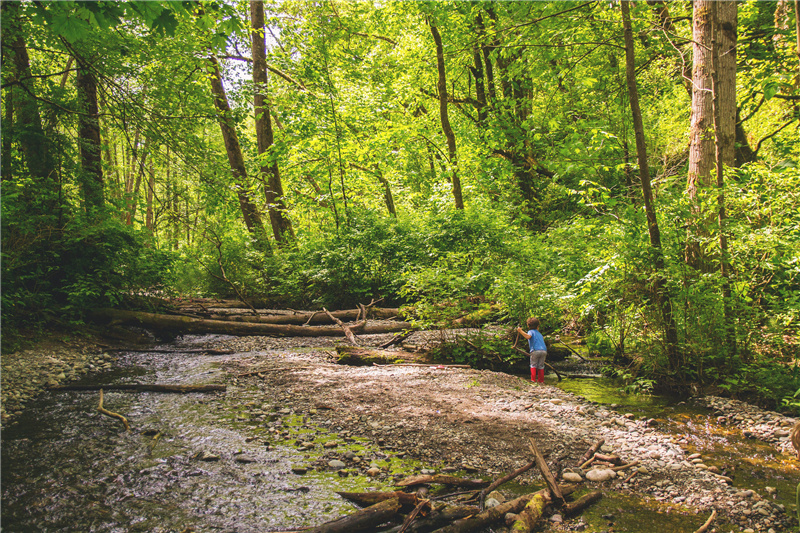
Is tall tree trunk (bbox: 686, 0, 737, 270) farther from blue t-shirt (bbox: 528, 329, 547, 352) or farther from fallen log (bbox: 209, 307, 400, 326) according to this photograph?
fallen log (bbox: 209, 307, 400, 326)

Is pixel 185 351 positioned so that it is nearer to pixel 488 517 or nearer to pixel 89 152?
pixel 89 152

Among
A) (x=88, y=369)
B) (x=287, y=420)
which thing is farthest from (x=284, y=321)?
(x=287, y=420)

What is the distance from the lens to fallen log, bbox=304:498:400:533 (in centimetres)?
272

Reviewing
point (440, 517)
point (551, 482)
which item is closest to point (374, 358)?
point (551, 482)

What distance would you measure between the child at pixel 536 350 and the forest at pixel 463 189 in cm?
82

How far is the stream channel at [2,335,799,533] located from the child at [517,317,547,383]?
→ 153cm

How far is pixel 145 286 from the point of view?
951cm

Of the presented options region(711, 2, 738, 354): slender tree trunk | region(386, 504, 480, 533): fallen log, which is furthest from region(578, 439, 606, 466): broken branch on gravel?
region(711, 2, 738, 354): slender tree trunk

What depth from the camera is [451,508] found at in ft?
10.0

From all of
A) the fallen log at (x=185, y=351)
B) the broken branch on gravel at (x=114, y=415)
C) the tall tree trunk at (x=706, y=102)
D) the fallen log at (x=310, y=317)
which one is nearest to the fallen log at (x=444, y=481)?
the broken branch on gravel at (x=114, y=415)

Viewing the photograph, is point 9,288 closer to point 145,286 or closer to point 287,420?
point 145,286

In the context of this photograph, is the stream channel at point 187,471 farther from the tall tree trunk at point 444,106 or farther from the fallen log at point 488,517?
the tall tree trunk at point 444,106

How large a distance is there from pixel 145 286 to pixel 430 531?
30.2 ft

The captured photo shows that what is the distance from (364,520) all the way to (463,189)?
47.8 ft
